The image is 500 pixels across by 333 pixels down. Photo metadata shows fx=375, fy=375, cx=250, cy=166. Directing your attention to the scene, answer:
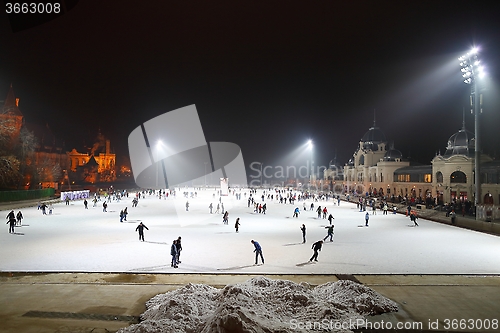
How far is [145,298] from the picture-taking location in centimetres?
973

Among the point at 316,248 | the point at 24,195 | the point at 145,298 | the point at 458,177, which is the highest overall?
the point at 458,177

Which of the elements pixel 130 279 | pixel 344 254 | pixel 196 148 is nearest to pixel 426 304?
pixel 344 254

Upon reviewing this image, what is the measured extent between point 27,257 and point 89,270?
384 centimetres

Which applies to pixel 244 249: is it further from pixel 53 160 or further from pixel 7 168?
pixel 53 160

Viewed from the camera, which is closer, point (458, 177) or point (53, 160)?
point (458, 177)

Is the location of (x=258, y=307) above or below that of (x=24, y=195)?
below

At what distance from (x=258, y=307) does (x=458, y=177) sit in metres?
45.3

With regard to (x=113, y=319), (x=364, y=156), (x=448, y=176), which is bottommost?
(x=113, y=319)

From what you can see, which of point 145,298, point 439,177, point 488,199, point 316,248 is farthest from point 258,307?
point 439,177

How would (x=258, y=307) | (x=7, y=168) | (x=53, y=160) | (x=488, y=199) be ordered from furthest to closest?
(x=53, y=160) → (x=7, y=168) → (x=488, y=199) → (x=258, y=307)

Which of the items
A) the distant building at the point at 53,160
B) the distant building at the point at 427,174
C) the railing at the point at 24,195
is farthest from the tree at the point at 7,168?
the distant building at the point at 427,174

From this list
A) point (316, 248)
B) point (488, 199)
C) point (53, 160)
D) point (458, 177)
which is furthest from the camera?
point (53, 160)

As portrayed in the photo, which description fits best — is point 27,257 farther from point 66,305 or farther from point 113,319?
point 113,319

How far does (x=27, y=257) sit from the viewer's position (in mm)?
14758
